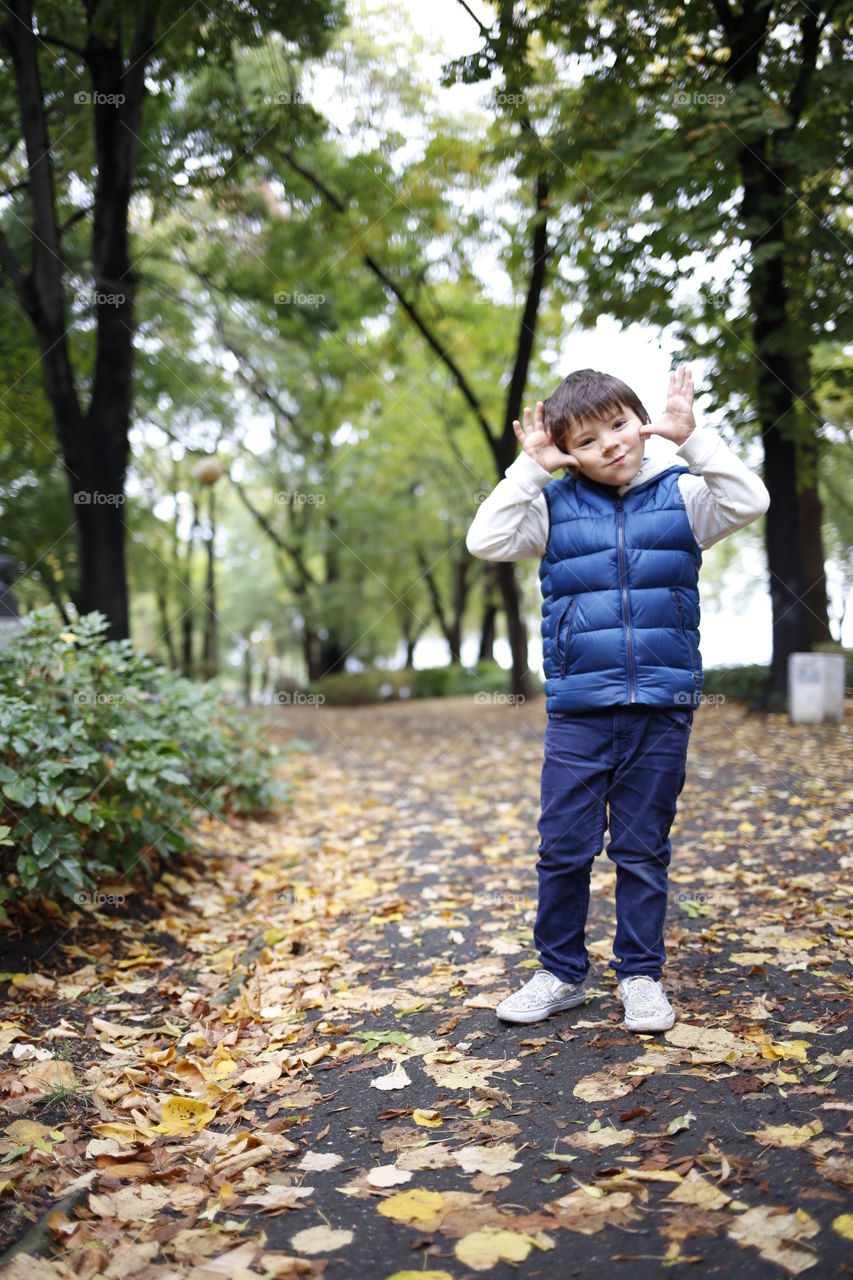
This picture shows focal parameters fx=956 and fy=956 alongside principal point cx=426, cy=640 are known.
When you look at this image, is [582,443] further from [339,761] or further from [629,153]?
[339,761]

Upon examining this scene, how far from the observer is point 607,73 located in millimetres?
7562

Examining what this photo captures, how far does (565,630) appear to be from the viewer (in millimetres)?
2865

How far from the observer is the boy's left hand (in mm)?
2765

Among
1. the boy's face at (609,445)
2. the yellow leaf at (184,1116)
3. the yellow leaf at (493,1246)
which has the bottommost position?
the yellow leaf at (184,1116)

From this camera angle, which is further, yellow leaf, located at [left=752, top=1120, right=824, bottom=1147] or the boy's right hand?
the boy's right hand

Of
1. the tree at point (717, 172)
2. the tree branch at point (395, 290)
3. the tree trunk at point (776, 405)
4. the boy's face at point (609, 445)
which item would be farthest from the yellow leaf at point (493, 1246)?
the tree branch at point (395, 290)

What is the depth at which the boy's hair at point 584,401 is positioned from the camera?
9.21 feet

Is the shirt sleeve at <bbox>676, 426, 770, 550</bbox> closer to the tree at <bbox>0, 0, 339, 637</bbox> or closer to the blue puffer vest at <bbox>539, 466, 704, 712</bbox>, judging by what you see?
the blue puffer vest at <bbox>539, 466, 704, 712</bbox>

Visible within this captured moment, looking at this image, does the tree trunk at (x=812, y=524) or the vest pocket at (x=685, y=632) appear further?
the tree trunk at (x=812, y=524)

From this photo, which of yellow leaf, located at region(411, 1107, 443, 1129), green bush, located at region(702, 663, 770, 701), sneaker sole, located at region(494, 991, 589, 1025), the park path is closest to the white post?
green bush, located at region(702, 663, 770, 701)

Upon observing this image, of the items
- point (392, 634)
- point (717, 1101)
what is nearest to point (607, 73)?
point (717, 1101)

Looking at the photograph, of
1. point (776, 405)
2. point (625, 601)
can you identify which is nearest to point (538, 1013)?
point (625, 601)

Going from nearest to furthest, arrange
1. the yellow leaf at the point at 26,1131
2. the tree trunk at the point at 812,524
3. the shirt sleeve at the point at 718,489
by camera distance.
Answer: the yellow leaf at the point at 26,1131
the shirt sleeve at the point at 718,489
the tree trunk at the point at 812,524

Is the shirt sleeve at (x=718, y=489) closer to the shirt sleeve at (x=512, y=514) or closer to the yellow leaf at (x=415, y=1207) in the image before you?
the shirt sleeve at (x=512, y=514)
